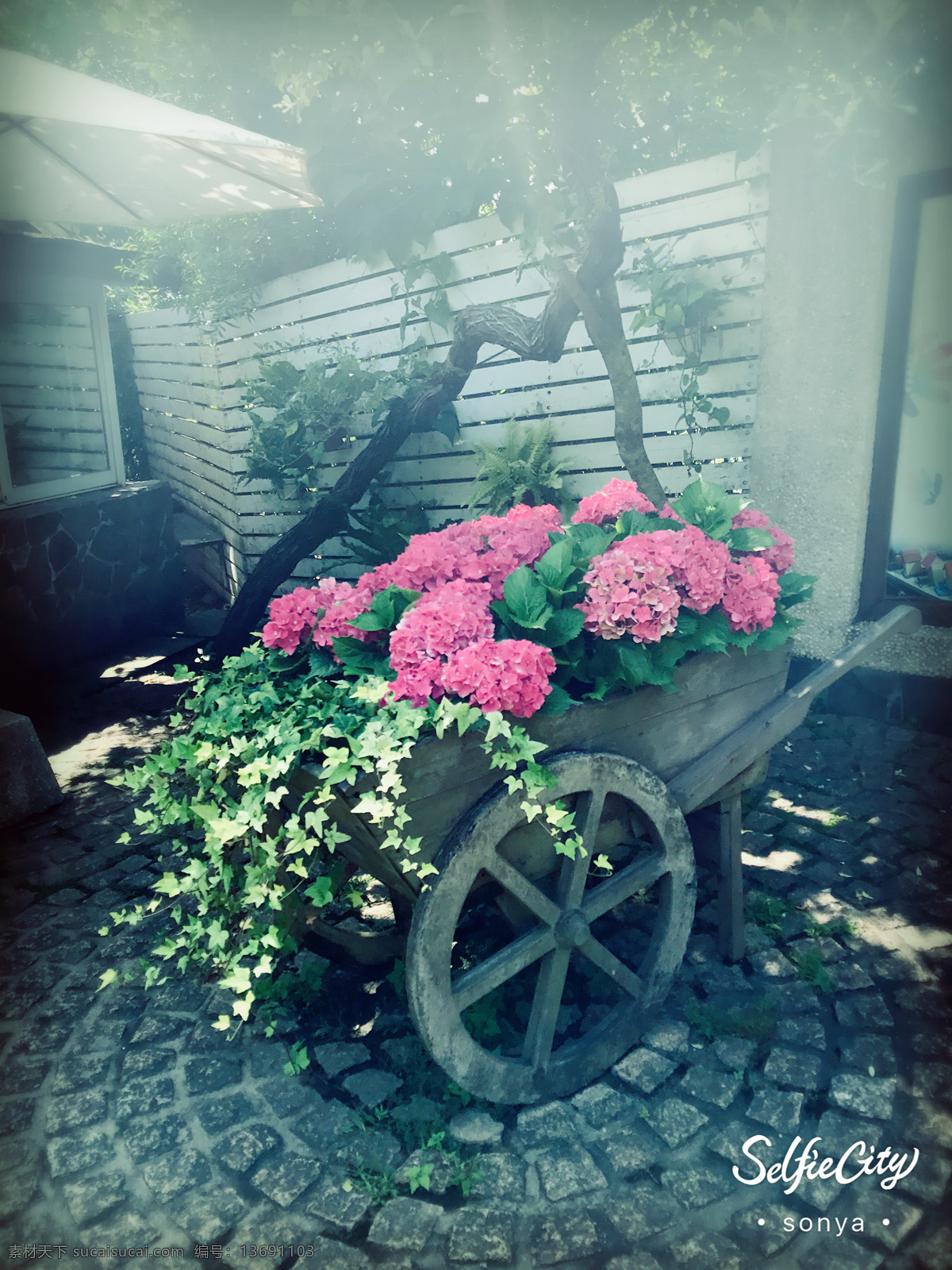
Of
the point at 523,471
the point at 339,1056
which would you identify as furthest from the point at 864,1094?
the point at 523,471

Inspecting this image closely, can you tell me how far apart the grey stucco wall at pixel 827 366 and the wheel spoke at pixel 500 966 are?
9.34ft

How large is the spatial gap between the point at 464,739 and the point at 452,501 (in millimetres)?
4096

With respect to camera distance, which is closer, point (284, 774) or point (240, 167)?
point (284, 774)

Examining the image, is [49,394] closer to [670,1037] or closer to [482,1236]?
[670,1037]

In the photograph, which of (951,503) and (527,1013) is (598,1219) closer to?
(527,1013)

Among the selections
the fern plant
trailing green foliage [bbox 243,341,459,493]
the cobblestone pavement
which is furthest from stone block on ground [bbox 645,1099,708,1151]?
trailing green foliage [bbox 243,341,459,493]

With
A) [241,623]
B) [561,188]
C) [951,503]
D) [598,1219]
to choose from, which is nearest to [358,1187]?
[598,1219]

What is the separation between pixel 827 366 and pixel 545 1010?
3.26m

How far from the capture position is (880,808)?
3475 millimetres

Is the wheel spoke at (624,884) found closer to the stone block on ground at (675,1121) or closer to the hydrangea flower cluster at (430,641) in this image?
the stone block on ground at (675,1121)

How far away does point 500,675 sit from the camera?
5.29 feet

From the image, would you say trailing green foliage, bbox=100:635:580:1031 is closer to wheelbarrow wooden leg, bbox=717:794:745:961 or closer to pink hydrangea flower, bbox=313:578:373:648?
pink hydrangea flower, bbox=313:578:373:648

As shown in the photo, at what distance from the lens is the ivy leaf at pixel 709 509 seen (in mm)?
2340

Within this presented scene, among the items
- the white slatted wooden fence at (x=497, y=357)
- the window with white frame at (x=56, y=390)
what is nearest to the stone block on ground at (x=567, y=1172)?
the white slatted wooden fence at (x=497, y=357)
